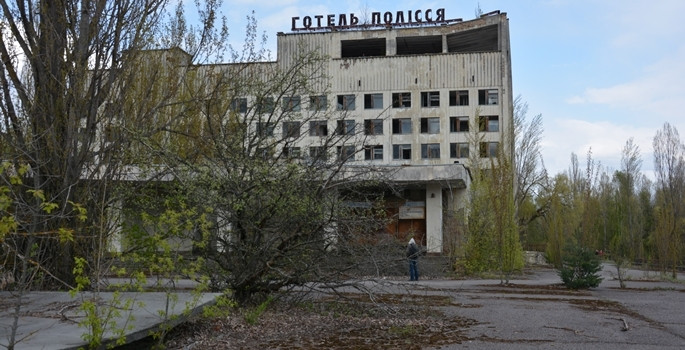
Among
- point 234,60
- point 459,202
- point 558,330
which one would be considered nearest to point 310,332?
point 558,330

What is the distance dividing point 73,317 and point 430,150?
4507cm

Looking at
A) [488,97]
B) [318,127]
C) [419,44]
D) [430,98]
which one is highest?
[419,44]

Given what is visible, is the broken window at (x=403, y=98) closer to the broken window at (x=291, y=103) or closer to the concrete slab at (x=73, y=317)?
the broken window at (x=291, y=103)

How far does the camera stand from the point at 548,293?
62.5 feet

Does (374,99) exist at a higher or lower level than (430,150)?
higher

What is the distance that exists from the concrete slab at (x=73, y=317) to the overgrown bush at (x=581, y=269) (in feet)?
46.7

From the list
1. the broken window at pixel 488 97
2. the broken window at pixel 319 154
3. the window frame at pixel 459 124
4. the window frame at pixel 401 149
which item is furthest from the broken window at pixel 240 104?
the window frame at pixel 459 124

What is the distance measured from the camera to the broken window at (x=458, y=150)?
168 feet

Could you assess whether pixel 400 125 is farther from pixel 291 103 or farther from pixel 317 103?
pixel 291 103

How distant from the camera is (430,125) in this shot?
51.8 metres

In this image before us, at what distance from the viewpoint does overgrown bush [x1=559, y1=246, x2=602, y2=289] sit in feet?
68.5

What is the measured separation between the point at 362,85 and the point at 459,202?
1663cm

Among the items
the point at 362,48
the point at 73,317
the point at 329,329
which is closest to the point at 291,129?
the point at 329,329

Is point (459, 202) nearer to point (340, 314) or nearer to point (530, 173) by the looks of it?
point (530, 173)
